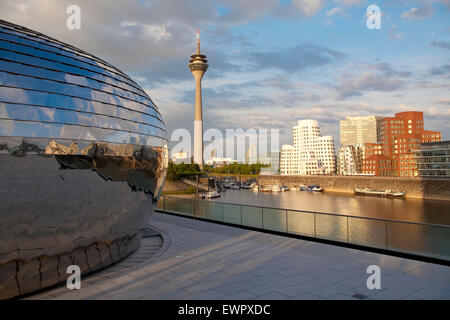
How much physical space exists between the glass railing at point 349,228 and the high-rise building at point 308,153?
449ft

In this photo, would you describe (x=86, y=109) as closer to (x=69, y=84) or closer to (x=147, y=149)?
(x=69, y=84)

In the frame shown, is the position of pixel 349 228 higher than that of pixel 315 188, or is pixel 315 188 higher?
pixel 349 228

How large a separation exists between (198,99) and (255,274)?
11397 centimetres

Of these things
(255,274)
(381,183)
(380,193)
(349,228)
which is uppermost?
(349,228)

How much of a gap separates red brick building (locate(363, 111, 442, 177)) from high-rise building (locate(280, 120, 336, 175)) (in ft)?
67.8

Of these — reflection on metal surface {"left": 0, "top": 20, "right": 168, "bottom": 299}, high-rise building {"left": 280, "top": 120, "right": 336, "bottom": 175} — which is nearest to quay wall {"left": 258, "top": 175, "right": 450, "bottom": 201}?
high-rise building {"left": 280, "top": 120, "right": 336, "bottom": 175}

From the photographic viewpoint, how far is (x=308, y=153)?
156 m

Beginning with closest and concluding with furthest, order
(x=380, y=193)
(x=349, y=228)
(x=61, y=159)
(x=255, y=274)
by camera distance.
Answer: (x=61, y=159) < (x=255, y=274) < (x=349, y=228) < (x=380, y=193)

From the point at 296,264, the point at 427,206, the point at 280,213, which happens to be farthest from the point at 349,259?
the point at 427,206

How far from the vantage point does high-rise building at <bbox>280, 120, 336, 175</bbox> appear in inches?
5940

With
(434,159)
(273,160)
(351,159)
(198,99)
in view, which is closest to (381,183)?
(434,159)

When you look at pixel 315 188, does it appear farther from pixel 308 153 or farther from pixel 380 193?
pixel 308 153

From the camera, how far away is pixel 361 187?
86.9 metres
